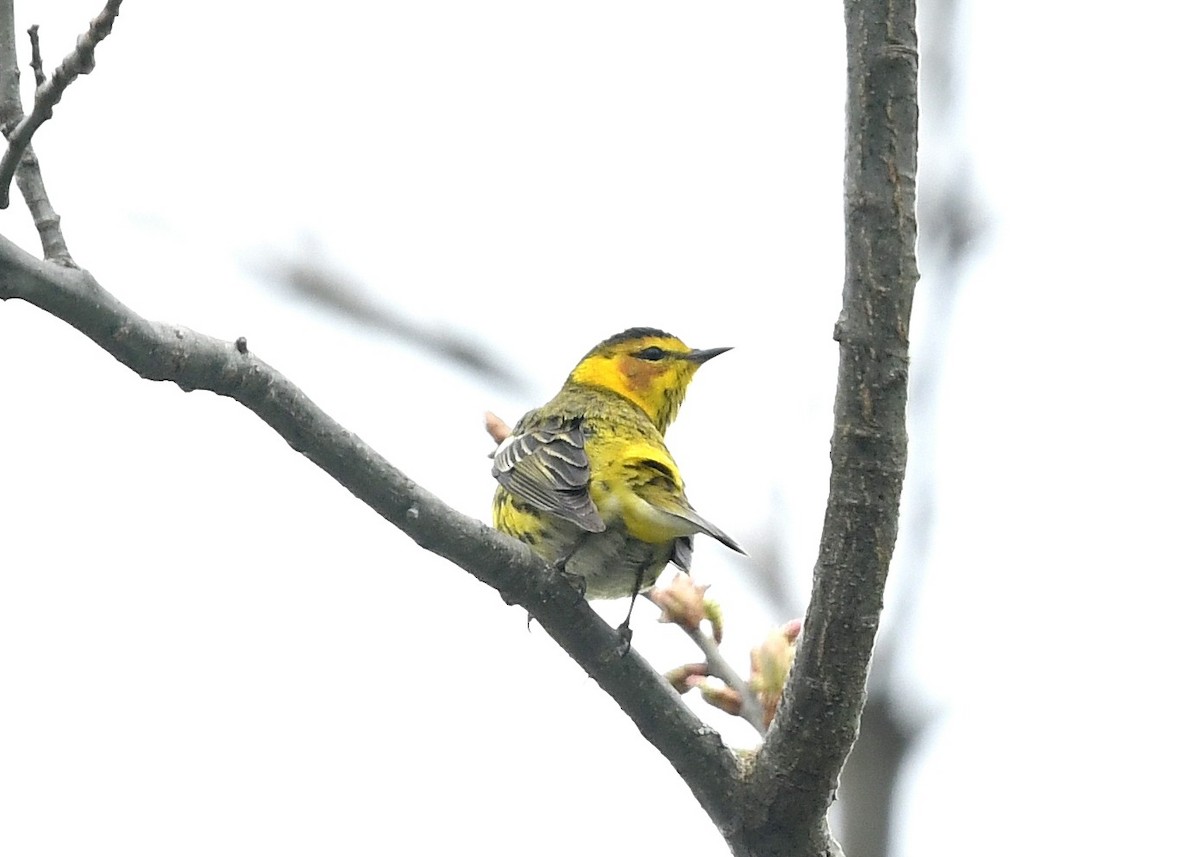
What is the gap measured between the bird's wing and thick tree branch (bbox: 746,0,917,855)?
1.26 m

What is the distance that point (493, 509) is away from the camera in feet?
18.3

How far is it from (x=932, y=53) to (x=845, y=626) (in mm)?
2590

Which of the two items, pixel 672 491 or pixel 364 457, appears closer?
pixel 364 457

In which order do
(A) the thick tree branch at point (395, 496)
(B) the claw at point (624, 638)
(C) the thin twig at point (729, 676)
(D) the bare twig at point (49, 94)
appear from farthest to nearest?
(C) the thin twig at point (729, 676)
(B) the claw at point (624, 638)
(D) the bare twig at point (49, 94)
(A) the thick tree branch at point (395, 496)

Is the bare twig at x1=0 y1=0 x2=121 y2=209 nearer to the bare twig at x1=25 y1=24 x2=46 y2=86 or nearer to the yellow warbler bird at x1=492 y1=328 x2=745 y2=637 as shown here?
the bare twig at x1=25 y1=24 x2=46 y2=86

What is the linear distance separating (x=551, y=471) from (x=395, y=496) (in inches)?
76.0

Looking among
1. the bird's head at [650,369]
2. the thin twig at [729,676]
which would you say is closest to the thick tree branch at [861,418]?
the thin twig at [729,676]

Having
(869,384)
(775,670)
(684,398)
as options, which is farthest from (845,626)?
(684,398)

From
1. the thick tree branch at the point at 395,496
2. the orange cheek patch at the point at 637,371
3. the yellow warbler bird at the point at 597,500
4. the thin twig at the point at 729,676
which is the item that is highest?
the orange cheek patch at the point at 637,371

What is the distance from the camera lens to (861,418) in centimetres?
305

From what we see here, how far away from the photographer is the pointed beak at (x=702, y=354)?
688 centimetres

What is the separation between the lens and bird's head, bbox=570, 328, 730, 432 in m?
6.93

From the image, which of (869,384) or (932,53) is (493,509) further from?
(869,384)

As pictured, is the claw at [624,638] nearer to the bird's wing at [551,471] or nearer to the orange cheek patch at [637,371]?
the bird's wing at [551,471]
